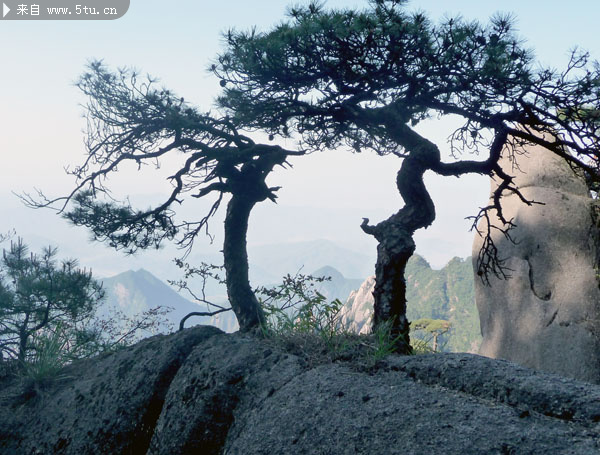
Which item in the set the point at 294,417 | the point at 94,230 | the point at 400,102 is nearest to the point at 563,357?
the point at 400,102

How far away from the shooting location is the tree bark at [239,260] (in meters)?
6.70

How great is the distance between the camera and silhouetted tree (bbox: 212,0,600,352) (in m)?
5.17

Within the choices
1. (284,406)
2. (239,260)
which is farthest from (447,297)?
(284,406)

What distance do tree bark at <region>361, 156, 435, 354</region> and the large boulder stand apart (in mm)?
2924

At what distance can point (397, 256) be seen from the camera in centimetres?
521

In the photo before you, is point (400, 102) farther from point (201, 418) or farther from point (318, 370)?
point (201, 418)

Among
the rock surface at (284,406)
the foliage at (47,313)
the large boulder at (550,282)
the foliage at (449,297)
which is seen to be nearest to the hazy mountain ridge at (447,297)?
the foliage at (449,297)

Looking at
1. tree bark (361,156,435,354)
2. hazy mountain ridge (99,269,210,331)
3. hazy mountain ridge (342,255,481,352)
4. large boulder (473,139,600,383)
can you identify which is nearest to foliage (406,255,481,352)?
hazy mountain ridge (342,255,481,352)

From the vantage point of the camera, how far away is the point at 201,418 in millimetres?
4309

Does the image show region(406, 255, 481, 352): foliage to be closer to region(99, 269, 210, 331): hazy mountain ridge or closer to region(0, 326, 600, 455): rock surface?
region(0, 326, 600, 455): rock surface

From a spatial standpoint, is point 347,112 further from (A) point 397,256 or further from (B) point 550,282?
(B) point 550,282

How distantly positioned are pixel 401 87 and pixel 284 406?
12.8 ft

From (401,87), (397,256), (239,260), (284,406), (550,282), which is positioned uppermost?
(401,87)

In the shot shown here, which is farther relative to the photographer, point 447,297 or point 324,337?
point 447,297
